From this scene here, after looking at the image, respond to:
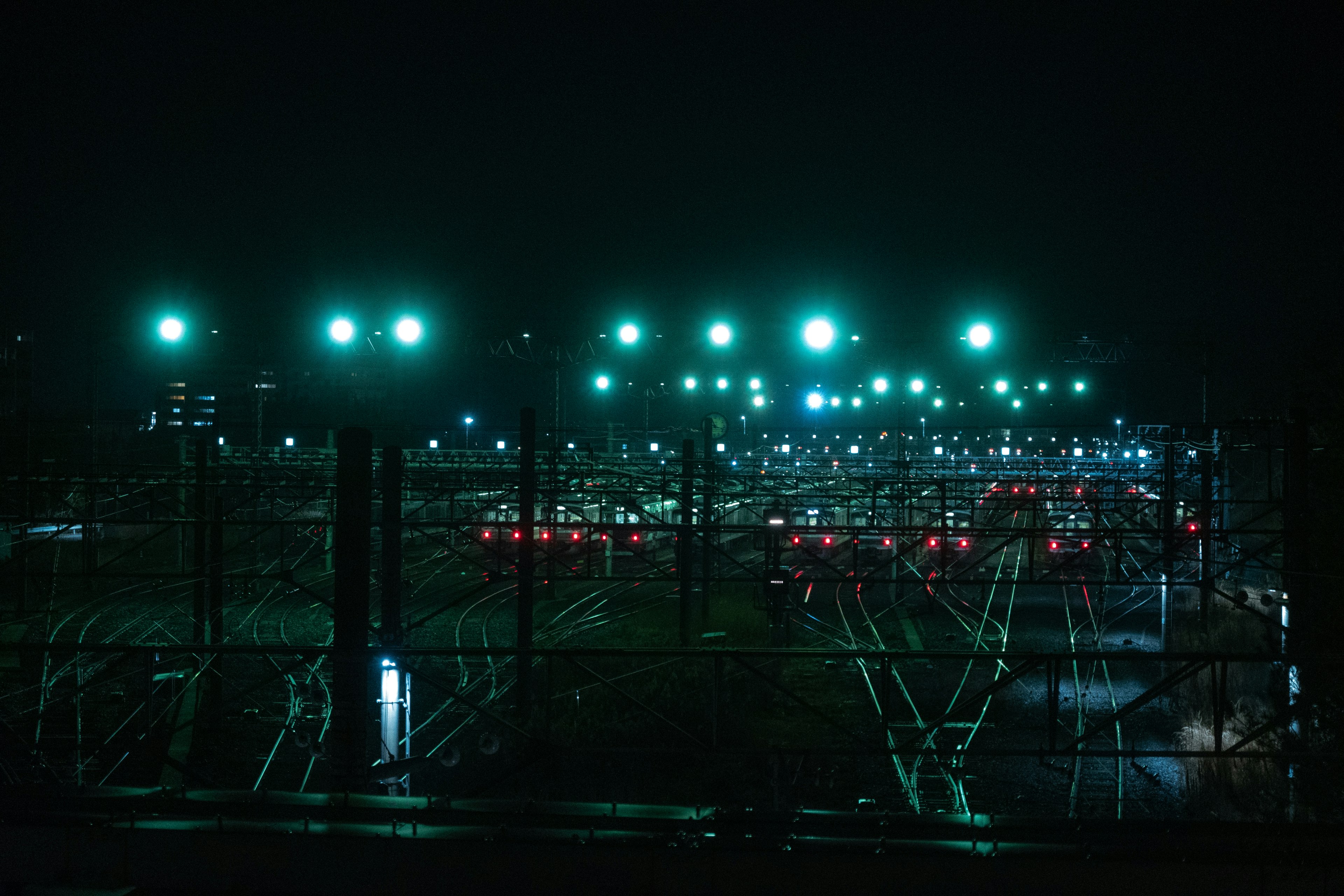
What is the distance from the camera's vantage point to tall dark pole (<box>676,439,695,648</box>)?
43.2 ft

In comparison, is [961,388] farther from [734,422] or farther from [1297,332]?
[1297,332]

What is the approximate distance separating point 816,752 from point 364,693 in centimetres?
360

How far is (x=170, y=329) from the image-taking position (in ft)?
33.8

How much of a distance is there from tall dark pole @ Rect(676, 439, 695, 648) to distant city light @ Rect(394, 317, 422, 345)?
3.97 metres

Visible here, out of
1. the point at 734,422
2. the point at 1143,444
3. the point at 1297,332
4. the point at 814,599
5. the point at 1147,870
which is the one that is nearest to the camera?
the point at 1147,870

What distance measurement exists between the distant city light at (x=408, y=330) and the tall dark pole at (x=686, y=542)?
3969 millimetres

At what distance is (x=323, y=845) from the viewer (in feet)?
15.4

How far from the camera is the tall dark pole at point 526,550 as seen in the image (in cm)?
1159

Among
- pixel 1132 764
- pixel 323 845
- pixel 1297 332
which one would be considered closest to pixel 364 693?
pixel 323 845

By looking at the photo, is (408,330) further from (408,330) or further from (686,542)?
(686,542)

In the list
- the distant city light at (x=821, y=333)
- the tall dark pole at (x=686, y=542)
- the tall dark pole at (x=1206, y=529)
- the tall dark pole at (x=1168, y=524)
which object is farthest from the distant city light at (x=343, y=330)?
the tall dark pole at (x=1168, y=524)

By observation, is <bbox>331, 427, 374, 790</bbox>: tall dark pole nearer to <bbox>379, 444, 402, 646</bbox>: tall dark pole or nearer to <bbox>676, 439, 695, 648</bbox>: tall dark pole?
<bbox>379, 444, 402, 646</bbox>: tall dark pole

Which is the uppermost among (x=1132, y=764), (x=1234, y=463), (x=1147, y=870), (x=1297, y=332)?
(x=1297, y=332)

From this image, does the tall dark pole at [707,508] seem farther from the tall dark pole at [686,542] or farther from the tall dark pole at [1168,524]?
the tall dark pole at [1168,524]
